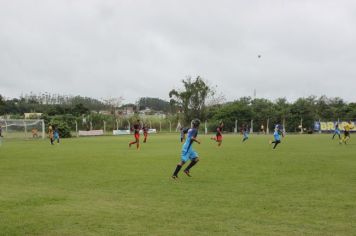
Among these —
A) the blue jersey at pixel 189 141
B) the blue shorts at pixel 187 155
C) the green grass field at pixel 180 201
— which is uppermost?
the blue jersey at pixel 189 141

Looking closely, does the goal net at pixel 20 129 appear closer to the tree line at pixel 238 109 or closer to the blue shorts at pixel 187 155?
the tree line at pixel 238 109

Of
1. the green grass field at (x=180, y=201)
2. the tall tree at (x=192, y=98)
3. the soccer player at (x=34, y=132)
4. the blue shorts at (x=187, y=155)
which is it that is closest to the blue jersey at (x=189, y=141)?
the blue shorts at (x=187, y=155)

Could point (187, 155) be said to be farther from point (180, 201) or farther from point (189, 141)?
point (180, 201)

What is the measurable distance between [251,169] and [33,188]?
24.6 ft

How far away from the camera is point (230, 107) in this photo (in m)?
81.9

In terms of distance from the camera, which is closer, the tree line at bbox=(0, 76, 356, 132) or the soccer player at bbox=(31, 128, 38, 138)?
the soccer player at bbox=(31, 128, 38, 138)

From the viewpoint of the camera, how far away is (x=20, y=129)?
5309 centimetres

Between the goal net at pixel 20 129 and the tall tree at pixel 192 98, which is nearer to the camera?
the goal net at pixel 20 129

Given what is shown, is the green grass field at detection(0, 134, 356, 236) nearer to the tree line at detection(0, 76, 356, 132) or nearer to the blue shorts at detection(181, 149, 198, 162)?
the blue shorts at detection(181, 149, 198, 162)

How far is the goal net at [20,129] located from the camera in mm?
51875

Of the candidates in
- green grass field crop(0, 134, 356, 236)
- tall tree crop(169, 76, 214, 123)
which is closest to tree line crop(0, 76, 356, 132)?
tall tree crop(169, 76, 214, 123)

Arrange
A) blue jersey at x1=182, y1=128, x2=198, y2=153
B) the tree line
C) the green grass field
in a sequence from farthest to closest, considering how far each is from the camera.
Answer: the tree line, blue jersey at x1=182, y1=128, x2=198, y2=153, the green grass field

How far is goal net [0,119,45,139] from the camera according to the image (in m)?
51.9

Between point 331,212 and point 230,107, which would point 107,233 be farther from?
point 230,107
